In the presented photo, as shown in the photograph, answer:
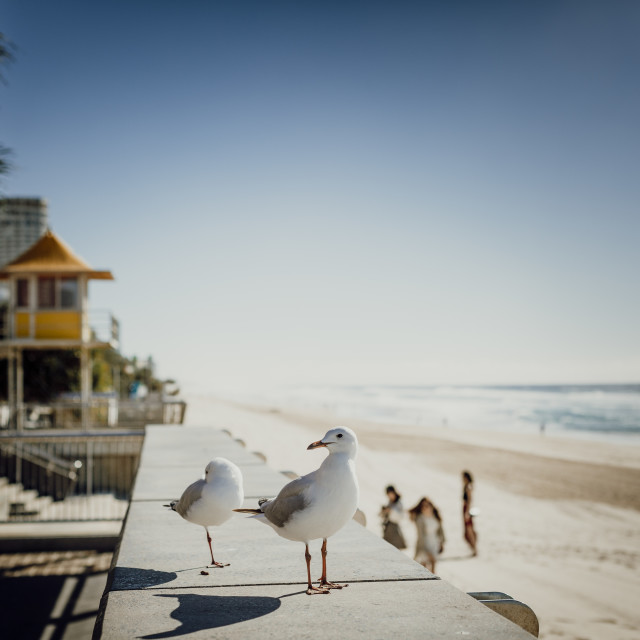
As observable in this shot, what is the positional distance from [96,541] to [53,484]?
5.20 metres

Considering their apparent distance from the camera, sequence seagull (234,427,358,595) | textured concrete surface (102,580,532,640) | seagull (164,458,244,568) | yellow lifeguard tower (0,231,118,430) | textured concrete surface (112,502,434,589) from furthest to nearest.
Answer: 1. yellow lifeguard tower (0,231,118,430)
2. seagull (164,458,244,568)
3. textured concrete surface (112,502,434,589)
4. seagull (234,427,358,595)
5. textured concrete surface (102,580,532,640)

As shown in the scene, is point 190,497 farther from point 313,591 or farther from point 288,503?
point 313,591

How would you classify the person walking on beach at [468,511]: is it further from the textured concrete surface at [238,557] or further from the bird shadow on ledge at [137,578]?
the bird shadow on ledge at [137,578]

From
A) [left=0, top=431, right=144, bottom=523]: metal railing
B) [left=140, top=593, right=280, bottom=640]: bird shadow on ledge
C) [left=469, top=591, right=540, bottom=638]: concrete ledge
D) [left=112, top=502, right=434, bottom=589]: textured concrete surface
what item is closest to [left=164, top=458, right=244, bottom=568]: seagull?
[left=112, top=502, right=434, bottom=589]: textured concrete surface

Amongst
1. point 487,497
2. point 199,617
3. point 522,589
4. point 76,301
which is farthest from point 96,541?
point 487,497

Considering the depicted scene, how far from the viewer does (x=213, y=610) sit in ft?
9.99

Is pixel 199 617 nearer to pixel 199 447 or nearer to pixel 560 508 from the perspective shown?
pixel 199 447

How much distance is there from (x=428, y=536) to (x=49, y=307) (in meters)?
16.0

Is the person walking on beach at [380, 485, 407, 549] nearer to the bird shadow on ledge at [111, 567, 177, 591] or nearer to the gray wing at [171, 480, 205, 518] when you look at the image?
the gray wing at [171, 480, 205, 518]

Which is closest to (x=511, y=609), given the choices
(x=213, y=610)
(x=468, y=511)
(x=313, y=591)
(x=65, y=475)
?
(x=313, y=591)

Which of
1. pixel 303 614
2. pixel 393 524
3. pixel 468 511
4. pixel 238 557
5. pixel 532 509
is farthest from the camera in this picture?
A: pixel 532 509

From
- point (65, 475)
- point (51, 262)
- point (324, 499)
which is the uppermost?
point (51, 262)

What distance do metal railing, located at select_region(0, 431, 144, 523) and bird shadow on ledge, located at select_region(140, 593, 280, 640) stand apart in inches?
403

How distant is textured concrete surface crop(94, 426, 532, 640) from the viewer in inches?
110
